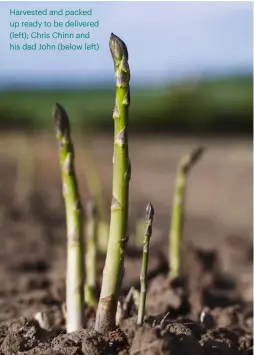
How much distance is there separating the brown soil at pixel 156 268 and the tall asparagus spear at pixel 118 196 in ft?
0.26

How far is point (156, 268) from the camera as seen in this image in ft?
12.1

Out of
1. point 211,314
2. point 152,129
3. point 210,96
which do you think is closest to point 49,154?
point 152,129

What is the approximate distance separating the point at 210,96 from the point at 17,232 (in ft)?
43.6

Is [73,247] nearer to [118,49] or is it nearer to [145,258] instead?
[145,258]

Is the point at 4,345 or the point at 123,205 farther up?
the point at 123,205

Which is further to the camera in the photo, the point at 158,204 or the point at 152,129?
the point at 152,129

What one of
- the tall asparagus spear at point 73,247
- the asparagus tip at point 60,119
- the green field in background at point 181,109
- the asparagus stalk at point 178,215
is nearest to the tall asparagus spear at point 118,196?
the tall asparagus spear at point 73,247

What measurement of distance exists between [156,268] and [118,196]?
4.99ft

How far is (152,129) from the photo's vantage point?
16.5m

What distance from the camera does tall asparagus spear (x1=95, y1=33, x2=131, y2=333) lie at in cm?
217

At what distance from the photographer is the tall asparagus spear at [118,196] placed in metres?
2.17

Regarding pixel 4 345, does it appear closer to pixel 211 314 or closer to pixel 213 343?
pixel 213 343

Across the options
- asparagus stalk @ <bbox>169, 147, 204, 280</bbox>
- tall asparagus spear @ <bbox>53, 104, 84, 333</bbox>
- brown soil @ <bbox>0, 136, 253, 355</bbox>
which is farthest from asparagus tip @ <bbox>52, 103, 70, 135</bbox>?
asparagus stalk @ <bbox>169, 147, 204, 280</bbox>

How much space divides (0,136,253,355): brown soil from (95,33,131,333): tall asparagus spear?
3.1 inches
